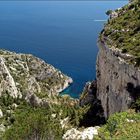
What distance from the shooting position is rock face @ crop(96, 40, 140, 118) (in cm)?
4169

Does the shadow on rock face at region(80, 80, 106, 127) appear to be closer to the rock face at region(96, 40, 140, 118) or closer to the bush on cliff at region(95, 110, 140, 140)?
the rock face at region(96, 40, 140, 118)

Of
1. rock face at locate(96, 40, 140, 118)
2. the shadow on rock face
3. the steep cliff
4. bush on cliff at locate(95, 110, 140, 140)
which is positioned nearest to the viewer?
bush on cliff at locate(95, 110, 140, 140)

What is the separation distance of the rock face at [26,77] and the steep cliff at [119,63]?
29566mm

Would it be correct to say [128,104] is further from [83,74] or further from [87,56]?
[87,56]

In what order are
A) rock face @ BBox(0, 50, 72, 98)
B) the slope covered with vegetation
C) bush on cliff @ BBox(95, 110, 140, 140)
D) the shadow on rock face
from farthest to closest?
rock face @ BBox(0, 50, 72, 98) < the shadow on rock face < the slope covered with vegetation < bush on cliff @ BBox(95, 110, 140, 140)

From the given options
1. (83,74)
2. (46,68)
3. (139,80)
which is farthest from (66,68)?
(139,80)

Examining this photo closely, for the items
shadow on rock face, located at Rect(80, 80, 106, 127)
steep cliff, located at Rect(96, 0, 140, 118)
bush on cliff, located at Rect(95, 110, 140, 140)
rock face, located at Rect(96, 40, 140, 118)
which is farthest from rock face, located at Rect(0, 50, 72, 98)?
bush on cliff, located at Rect(95, 110, 140, 140)

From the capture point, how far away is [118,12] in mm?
64688

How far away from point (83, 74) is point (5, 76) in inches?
2058

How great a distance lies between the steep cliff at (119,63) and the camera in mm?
42156

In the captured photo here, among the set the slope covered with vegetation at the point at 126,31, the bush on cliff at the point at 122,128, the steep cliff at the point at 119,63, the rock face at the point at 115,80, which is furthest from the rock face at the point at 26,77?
the bush on cliff at the point at 122,128

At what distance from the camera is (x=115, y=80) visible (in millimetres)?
46625

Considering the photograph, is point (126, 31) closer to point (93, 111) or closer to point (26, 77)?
point (93, 111)

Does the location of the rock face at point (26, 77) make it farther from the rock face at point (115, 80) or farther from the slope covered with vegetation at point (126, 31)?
the rock face at point (115, 80)
